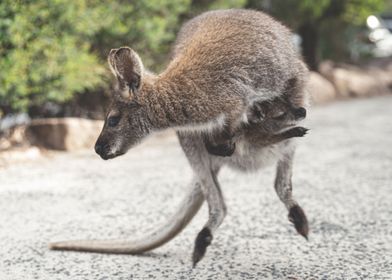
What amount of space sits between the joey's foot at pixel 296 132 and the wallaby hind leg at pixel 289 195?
0.32m

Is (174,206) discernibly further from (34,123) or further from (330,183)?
(34,123)

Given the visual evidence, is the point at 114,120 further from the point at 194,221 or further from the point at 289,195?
the point at 194,221

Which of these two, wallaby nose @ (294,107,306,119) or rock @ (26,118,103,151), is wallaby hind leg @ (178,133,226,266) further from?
rock @ (26,118,103,151)

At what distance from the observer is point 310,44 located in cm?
1455

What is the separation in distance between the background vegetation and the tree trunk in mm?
4988

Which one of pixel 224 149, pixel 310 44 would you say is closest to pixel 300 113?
pixel 224 149

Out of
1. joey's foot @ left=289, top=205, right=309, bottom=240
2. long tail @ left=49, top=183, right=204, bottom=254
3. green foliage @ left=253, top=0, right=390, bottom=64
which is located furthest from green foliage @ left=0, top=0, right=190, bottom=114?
green foliage @ left=253, top=0, right=390, bottom=64

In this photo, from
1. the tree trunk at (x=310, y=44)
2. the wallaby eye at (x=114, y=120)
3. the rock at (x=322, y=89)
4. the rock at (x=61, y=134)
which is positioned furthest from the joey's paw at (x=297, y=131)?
the tree trunk at (x=310, y=44)

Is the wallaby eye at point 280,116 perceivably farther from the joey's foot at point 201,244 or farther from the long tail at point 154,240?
the long tail at point 154,240

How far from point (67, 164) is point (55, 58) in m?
1.13

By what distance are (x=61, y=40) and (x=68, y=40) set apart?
0.07m

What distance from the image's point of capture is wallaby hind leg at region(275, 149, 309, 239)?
3.35 m

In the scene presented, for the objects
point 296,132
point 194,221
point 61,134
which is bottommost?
point 61,134

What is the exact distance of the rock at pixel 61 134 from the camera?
24.7 ft
